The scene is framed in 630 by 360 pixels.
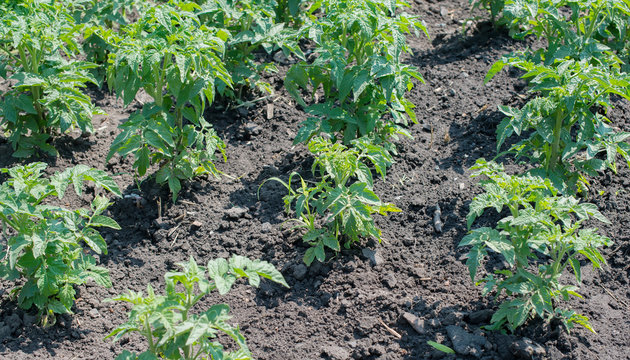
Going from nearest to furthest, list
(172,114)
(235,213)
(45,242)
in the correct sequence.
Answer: (45,242) → (235,213) → (172,114)

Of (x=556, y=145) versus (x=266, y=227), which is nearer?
(x=556, y=145)

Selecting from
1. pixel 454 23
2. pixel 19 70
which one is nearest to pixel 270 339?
pixel 19 70

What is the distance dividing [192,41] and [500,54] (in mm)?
3142

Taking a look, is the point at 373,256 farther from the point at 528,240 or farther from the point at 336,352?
the point at 528,240

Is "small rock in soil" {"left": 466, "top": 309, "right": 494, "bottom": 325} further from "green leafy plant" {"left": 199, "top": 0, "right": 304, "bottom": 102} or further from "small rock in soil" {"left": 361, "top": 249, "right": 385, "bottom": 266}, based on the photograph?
"green leafy plant" {"left": 199, "top": 0, "right": 304, "bottom": 102}

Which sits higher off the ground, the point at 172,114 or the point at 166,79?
the point at 166,79

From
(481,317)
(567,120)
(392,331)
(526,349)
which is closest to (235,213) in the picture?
(392,331)

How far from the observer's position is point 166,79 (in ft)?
15.0

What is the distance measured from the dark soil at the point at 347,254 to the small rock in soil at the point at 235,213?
0.10 feet

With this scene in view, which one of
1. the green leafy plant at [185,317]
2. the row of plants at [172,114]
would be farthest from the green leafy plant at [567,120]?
the green leafy plant at [185,317]

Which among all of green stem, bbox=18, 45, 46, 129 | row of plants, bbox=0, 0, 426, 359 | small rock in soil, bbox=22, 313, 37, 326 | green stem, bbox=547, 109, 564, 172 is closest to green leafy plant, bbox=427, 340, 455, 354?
row of plants, bbox=0, 0, 426, 359

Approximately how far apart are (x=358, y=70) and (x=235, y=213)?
1.35 meters

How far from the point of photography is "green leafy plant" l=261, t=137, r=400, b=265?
4234 millimetres

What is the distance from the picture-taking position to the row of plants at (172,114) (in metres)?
3.92
